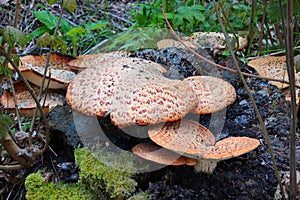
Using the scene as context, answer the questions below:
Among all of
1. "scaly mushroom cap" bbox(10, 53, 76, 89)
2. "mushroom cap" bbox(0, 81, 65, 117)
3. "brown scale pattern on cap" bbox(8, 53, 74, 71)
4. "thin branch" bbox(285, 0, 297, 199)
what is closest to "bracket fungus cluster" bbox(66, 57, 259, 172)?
"thin branch" bbox(285, 0, 297, 199)

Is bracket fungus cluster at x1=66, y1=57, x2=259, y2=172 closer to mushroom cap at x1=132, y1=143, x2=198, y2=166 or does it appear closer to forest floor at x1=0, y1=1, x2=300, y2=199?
mushroom cap at x1=132, y1=143, x2=198, y2=166

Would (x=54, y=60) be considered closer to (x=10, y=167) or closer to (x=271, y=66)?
(x=10, y=167)

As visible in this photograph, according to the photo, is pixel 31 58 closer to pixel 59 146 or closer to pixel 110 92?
pixel 59 146

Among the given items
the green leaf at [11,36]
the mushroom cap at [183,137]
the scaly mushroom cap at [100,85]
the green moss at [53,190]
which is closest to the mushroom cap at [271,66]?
the scaly mushroom cap at [100,85]

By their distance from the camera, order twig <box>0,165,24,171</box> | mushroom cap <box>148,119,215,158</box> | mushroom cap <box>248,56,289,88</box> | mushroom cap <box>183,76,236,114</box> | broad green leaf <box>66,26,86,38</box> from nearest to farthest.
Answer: mushroom cap <box>148,119,215,158</box> → mushroom cap <box>183,76,236,114</box> → twig <box>0,165,24,171</box> → mushroom cap <box>248,56,289,88</box> → broad green leaf <box>66,26,86,38</box>

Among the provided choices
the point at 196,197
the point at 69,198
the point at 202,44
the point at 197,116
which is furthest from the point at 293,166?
the point at 202,44

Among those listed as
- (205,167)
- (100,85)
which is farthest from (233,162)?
(100,85)

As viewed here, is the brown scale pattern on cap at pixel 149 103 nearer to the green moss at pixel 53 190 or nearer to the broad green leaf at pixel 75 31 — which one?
the green moss at pixel 53 190

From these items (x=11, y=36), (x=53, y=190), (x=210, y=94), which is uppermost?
(x=11, y=36)

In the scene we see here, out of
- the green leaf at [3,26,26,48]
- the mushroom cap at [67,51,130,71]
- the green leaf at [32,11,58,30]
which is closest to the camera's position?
the green leaf at [3,26,26,48]
